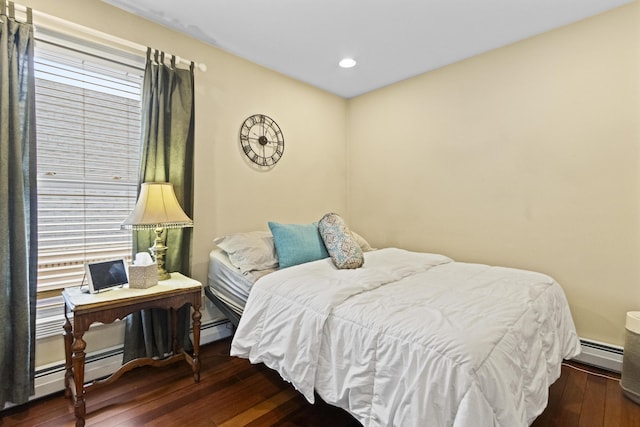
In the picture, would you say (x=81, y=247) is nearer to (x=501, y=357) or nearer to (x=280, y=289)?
(x=280, y=289)

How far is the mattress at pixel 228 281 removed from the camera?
2188mm

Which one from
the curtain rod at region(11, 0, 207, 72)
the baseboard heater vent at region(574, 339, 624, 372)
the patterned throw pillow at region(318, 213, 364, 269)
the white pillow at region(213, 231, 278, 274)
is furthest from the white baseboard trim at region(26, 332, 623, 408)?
the curtain rod at region(11, 0, 207, 72)

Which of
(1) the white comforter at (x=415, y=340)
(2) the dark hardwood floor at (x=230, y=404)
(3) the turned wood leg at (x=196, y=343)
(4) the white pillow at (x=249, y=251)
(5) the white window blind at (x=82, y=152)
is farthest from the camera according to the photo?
(4) the white pillow at (x=249, y=251)

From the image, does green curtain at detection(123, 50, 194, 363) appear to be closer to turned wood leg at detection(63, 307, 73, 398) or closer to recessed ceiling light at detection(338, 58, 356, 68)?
turned wood leg at detection(63, 307, 73, 398)

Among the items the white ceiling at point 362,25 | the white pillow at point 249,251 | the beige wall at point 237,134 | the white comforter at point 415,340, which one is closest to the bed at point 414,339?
the white comforter at point 415,340

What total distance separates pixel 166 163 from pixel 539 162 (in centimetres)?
282

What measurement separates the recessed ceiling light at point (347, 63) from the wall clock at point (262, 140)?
84cm

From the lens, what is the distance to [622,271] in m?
2.14

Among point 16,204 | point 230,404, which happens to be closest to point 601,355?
point 230,404

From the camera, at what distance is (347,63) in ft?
9.50

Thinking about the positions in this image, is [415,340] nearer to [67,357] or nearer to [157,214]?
[157,214]

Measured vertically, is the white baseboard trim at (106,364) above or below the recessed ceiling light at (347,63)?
below

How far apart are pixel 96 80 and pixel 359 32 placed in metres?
1.88

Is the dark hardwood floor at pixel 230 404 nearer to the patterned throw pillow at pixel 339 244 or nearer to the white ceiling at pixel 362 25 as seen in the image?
the patterned throw pillow at pixel 339 244
